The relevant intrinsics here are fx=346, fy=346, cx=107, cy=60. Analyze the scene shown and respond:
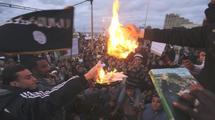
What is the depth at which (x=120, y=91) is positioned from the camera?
8.39m

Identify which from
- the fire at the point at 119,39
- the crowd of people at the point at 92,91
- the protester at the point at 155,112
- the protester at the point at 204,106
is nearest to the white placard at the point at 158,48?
the crowd of people at the point at 92,91

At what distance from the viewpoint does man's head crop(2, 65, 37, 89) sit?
A: 142 inches

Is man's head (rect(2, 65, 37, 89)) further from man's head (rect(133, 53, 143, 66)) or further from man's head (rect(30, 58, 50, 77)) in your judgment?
man's head (rect(133, 53, 143, 66))

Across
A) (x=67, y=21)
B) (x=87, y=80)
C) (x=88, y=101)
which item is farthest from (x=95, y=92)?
(x=87, y=80)

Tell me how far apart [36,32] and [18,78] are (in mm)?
1562

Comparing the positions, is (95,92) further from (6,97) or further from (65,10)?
(6,97)

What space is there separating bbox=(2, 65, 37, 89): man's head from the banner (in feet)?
3.98

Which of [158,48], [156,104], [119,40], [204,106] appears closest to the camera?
[204,106]

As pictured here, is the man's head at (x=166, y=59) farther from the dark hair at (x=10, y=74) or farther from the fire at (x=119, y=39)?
the dark hair at (x=10, y=74)

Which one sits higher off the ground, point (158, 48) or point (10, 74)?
point (10, 74)

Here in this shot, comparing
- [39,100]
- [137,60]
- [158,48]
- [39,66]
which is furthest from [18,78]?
[158,48]

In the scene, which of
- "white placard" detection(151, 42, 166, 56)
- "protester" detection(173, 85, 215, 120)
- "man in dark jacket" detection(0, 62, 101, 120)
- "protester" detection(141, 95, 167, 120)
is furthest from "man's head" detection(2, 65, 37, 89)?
"white placard" detection(151, 42, 166, 56)

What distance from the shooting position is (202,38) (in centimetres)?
313

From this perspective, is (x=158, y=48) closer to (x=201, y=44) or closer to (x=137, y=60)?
(x=137, y=60)
